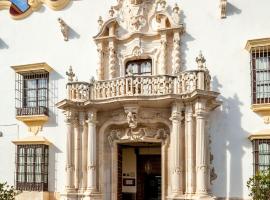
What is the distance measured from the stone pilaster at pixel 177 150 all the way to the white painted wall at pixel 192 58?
1430mm

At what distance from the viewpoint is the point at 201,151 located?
17125 mm

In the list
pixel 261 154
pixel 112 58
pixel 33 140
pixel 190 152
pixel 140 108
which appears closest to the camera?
pixel 190 152

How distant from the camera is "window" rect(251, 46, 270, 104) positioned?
18016 mm

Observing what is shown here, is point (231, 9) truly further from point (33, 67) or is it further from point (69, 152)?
point (33, 67)

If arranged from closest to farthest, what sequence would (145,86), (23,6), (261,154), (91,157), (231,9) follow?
1. (261,154)
2. (145,86)
3. (91,157)
4. (231,9)
5. (23,6)

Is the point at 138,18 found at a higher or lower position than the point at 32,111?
higher

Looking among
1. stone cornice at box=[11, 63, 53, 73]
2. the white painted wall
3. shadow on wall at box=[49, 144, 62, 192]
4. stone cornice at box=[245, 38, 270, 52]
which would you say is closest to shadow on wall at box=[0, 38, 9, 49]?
the white painted wall

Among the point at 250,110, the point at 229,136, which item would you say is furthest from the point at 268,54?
the point at 229,136

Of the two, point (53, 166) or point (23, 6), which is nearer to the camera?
point (53, 166)

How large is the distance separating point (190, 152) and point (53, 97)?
7.12 meters

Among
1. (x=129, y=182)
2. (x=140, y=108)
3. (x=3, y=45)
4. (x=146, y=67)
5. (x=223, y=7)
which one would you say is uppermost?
(x=223, y=7)

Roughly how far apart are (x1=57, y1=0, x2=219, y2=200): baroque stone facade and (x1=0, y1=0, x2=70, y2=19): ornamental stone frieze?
307cm

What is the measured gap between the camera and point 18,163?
70.6ft

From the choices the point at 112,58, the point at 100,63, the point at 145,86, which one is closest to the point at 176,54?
the point at 145,86
